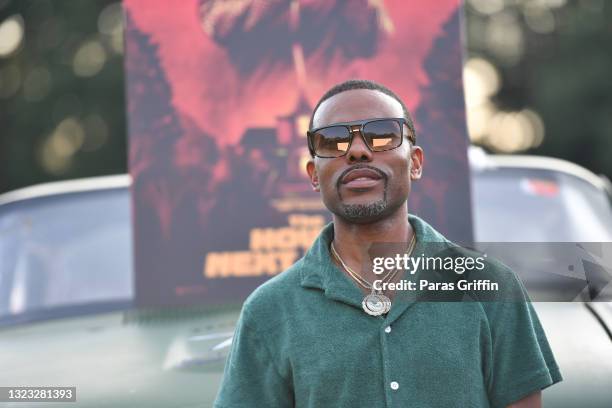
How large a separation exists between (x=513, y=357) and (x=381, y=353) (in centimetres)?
29

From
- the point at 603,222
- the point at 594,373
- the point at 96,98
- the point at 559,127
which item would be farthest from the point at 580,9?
the point at 594,373

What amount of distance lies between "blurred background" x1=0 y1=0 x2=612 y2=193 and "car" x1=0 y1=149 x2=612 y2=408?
11.6m

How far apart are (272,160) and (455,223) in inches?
30.4

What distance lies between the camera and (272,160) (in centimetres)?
375

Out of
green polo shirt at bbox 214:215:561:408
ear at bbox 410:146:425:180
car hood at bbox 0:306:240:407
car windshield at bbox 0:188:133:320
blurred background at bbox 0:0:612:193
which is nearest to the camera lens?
green polo shirt at bbox 214:215:561:408

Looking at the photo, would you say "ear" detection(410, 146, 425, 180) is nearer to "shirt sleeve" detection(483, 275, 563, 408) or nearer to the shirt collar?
the shirt collar

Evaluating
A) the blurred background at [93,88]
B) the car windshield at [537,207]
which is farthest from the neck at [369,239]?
the blurred background at [93,88]

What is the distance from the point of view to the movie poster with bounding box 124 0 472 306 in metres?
3.67

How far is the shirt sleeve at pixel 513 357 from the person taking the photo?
78.5 inches

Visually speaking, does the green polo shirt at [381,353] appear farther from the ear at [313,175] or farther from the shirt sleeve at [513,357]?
the ear at [313,175]

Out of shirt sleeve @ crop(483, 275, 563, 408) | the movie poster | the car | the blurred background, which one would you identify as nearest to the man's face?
shirt sleeve @ crop(483, 275, 563, 408)

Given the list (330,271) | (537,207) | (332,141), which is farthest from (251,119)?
(330,271)

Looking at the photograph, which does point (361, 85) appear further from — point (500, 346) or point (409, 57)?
point (409, 57)

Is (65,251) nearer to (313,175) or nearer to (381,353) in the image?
(313,175)
